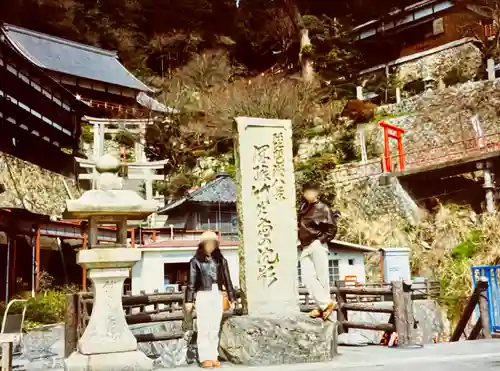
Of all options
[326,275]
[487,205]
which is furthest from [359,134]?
[326,275]

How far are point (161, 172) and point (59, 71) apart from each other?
7480 millimetres

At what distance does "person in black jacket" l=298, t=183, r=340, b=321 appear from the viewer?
22.1 feet

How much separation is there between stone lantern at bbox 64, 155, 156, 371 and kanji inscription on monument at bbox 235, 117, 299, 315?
129 cm

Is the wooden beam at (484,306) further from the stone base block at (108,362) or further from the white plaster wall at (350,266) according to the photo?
the white plaster wall at (350,266)

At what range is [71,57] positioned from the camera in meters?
30.3

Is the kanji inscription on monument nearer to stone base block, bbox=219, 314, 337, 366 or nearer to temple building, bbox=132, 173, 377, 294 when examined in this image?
stone base block, bbox=219, 314, 337, 366

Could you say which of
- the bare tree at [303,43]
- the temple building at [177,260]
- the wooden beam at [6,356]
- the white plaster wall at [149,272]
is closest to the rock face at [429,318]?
the temple building at [177,260]

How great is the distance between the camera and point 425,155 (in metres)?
22.9

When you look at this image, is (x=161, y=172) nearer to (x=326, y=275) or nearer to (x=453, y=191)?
(x=453, y=191)

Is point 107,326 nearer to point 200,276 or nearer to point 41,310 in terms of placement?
point 200,276

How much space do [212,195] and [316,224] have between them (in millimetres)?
17229

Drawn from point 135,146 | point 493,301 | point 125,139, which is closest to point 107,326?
point 493,301

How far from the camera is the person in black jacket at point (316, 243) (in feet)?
22.1

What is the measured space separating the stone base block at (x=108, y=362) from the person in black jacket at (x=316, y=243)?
2.30m
